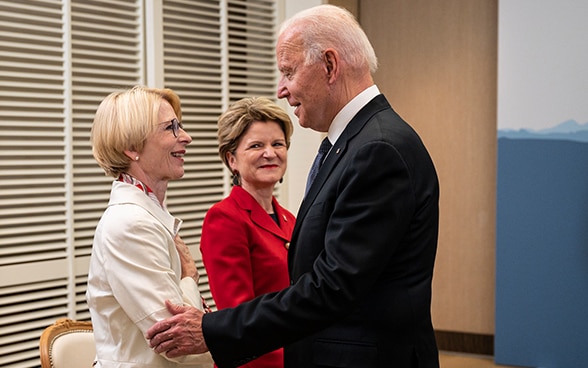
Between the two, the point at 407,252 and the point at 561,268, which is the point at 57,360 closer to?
the point at 407,252

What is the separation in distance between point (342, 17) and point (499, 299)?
360cm

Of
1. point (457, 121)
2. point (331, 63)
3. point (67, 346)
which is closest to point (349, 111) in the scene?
point (331, 63)

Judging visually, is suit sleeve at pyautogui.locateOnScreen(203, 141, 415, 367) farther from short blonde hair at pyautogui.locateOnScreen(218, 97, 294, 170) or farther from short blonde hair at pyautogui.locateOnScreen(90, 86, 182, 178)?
short blonde hair at pyautogui.locateOnScreen(218, 97, 294, 170)

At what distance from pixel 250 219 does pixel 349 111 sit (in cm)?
70

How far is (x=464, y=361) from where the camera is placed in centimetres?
527

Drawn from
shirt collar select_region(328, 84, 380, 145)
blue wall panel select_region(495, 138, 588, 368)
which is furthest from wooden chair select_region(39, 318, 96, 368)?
blue wall panel select_region(495, 138, 588, 368)

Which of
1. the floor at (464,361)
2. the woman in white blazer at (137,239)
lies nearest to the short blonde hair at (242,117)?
the woman in white blazer at (137,239)

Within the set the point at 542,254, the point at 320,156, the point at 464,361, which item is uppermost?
the point at 320,156

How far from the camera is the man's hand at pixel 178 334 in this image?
177 centimetres

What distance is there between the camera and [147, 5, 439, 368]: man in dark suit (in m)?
1.67

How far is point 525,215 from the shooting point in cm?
491

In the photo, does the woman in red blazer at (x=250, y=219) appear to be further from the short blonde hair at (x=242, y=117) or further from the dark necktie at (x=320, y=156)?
the dark necktie at (x=320, y=156)

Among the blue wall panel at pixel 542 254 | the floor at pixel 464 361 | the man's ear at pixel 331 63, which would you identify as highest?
the man's ear at pixel 331 63

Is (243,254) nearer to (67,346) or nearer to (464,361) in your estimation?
(67,346)
